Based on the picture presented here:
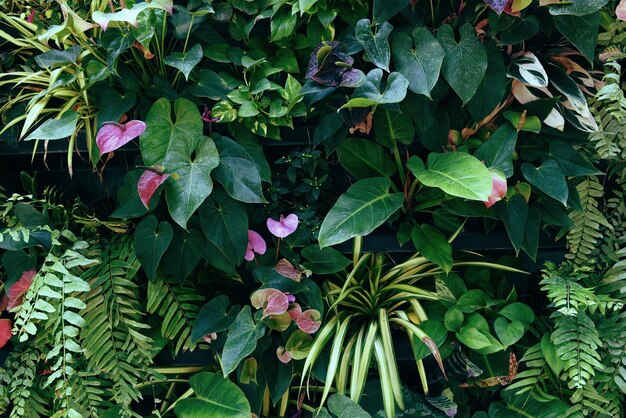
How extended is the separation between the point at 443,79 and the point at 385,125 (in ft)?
0.68

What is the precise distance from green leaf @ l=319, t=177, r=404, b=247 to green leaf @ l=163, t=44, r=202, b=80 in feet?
1.75

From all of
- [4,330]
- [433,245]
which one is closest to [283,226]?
[433,245]

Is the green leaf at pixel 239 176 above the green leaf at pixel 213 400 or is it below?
above

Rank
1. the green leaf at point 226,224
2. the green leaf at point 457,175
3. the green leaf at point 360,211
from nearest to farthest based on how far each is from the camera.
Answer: the green leaf at point 457,175, the green leaf at point 360,211, the green leaf at point 226,224

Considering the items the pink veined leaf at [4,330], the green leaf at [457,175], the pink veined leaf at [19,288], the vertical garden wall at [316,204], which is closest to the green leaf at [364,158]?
the vertical garden wall at [316,204]

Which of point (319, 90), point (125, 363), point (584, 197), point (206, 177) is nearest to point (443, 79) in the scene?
point (319, 90)

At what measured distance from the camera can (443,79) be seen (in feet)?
5.74

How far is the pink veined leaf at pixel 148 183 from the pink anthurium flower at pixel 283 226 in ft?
1.10

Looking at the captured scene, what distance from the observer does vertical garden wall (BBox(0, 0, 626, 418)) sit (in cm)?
165

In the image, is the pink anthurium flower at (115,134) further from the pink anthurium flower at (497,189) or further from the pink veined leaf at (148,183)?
the pink anthurium flower at (497,189)

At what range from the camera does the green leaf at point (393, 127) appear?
1.78 meters

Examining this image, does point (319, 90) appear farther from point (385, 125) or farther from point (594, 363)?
point (594, 363)

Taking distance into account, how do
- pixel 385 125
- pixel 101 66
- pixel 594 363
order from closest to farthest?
pixel 594 363 → pixel 101 66 → pixel 385 125

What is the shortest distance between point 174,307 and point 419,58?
99 cm
